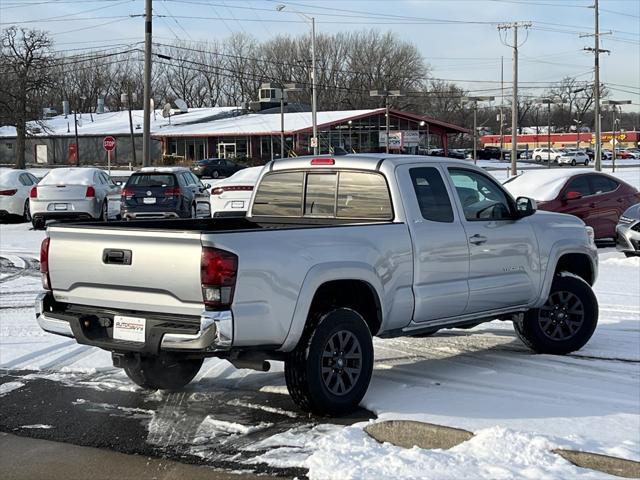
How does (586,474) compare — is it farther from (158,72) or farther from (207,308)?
(158,72)

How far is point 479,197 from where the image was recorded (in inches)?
313

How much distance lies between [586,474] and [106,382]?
167 inches

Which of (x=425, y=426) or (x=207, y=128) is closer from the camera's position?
(x=425, y=426)

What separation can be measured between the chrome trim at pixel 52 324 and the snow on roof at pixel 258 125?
60.2 metres

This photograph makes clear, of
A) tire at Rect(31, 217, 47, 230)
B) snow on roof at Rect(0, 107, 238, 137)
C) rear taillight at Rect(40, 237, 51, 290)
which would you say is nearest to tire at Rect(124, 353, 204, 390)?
rear taillight at Rect(40, 237, 51, 290)

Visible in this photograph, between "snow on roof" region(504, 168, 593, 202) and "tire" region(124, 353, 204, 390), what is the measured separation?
11894mm

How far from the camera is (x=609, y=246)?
712 inches

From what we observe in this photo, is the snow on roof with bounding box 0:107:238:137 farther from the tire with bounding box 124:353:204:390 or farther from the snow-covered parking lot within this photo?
the tire with bounding box 124:353:204:390

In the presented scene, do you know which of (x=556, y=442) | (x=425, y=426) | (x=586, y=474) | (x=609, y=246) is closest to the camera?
(x=586, y=474)

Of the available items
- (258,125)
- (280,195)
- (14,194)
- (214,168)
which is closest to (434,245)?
(280,195)

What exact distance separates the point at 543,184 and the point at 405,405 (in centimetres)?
1252

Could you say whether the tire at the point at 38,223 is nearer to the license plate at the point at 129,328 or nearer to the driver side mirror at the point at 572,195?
the driver side mirror at the point at 572,195

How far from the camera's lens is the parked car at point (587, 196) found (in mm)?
17500

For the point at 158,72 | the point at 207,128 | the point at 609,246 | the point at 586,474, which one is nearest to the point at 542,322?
the point at 586,474
